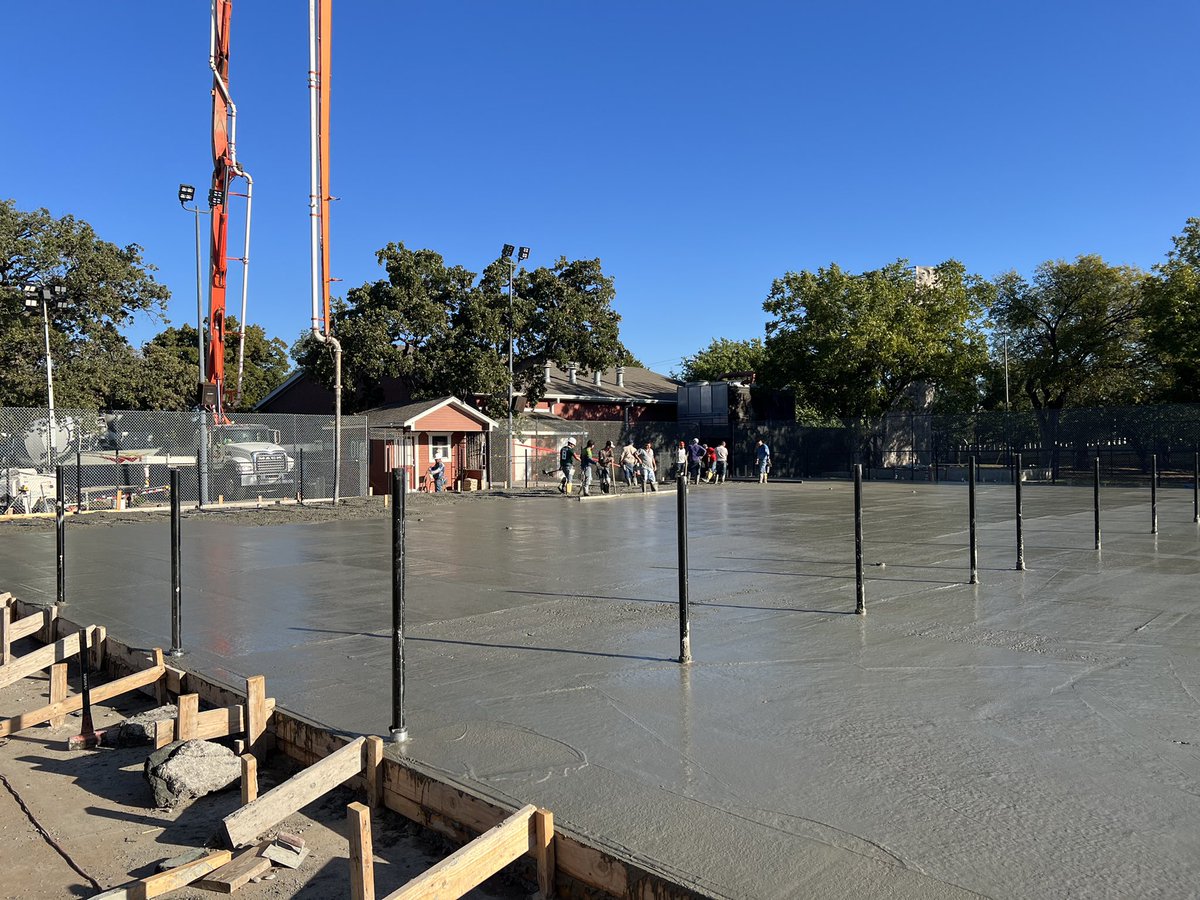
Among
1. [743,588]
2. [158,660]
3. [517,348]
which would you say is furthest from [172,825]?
[517,348]

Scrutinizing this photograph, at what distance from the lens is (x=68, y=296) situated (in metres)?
33.1

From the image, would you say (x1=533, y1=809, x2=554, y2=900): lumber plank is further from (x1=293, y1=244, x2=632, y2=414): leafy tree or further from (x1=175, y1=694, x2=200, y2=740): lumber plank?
(x1=293, y1=244, x2=632, y2=414): leafy tree

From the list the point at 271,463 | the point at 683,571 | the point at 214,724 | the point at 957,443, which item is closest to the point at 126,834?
the point at 214,724

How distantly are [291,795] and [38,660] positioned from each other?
13.5 feet

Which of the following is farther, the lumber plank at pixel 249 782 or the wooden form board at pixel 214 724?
the wooden form board at pixel 214 724

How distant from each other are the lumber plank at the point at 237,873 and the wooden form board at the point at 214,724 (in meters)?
1.46

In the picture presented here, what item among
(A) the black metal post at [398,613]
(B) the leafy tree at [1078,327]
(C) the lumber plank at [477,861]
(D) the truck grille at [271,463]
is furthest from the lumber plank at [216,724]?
(B) the leafy tree at [1078,327]

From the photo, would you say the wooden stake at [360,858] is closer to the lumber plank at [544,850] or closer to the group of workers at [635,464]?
the lumber plank at [544,850]

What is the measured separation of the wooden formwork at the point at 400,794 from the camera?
355cm

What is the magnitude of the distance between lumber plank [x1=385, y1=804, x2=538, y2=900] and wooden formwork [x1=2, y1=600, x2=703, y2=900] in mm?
37

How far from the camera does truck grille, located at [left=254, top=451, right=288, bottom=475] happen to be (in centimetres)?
2727

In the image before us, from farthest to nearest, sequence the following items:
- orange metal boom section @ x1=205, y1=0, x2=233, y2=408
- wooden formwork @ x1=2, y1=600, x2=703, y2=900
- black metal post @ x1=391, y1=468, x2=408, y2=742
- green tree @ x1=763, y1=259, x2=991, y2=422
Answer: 1. green tree @ x1=763, y1=259, x2=991, y2=422
2. orange metal boom section @ x1=205, y1=0, x2=233, y2=408
3. black metal post @ x1=391, y1=468, x2=408, y2=742
4. wooden formwork @ x1=2, y1=600, x2=703, y2=900

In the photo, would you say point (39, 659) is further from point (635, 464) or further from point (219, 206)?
point (635, 464)

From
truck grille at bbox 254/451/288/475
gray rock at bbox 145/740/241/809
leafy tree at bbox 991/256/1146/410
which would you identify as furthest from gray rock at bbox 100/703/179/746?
leafy tree at bbox 991/256/1146/410
